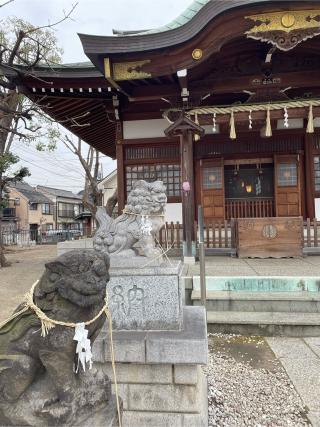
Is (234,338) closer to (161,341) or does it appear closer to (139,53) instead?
(161,341)

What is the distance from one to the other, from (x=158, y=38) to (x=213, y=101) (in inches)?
115

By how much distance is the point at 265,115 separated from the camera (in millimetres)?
8367

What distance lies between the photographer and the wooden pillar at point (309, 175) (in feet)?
31.9

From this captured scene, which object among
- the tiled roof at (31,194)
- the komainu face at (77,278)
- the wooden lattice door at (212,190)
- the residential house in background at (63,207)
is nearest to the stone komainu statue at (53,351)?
the komainu face at (77,278)

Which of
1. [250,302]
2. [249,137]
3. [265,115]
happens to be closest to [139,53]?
[265,115]

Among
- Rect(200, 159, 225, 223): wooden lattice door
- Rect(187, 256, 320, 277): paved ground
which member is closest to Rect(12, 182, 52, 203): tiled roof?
Rect(200, 159, 225, 223): wooden lattice door

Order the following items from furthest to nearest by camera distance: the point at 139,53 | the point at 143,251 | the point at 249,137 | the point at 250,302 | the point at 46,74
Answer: the point at 249,137
the point at 46,74
the point at 139,53
the point at 250,302
the point at 143,251

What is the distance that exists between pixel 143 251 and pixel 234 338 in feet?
7.87

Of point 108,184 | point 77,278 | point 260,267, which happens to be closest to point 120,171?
point 260,267

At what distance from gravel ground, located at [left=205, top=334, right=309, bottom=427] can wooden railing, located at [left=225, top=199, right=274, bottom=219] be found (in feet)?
21.1

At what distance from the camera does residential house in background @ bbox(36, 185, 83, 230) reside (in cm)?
5412

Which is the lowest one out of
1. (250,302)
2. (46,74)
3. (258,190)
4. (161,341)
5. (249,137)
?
(250,302)

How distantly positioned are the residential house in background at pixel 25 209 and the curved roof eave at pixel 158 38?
131 ft

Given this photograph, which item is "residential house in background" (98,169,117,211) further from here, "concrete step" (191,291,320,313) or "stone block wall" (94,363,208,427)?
"stone block wall" (94,363,208,427)
